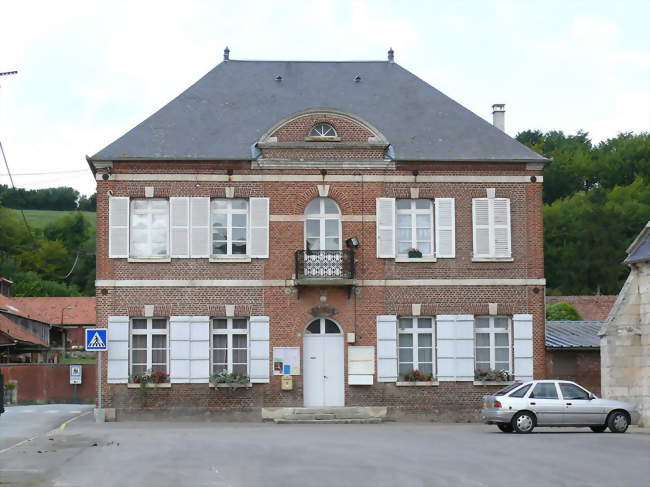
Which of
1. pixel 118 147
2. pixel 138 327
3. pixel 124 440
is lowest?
pixel 124 440

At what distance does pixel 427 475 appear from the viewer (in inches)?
614

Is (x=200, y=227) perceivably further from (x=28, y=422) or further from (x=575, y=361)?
(x=575, y=361)

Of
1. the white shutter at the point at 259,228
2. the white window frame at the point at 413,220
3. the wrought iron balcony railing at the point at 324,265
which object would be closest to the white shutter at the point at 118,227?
the white shutter at the point at 259,228

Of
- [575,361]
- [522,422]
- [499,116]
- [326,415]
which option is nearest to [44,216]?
[499,116]

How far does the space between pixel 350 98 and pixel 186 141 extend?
18.6ft

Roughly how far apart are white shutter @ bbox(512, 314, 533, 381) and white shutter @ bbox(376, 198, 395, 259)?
4.19 meters

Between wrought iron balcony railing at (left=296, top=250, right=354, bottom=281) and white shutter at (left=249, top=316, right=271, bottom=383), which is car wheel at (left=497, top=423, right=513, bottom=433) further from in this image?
white shutter at (left=249, top=316, right=271, bottom=383)

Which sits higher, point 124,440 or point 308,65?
point 308,65

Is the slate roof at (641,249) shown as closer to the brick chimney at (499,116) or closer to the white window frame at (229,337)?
the brick chimney at (499,116)

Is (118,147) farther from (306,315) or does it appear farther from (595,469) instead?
(595,469)

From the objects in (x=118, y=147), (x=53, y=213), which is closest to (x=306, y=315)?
(x=118, y=147)

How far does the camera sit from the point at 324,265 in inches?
1240

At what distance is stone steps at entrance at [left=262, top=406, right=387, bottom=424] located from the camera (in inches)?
1209

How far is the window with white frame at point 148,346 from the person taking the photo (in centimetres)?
3136
